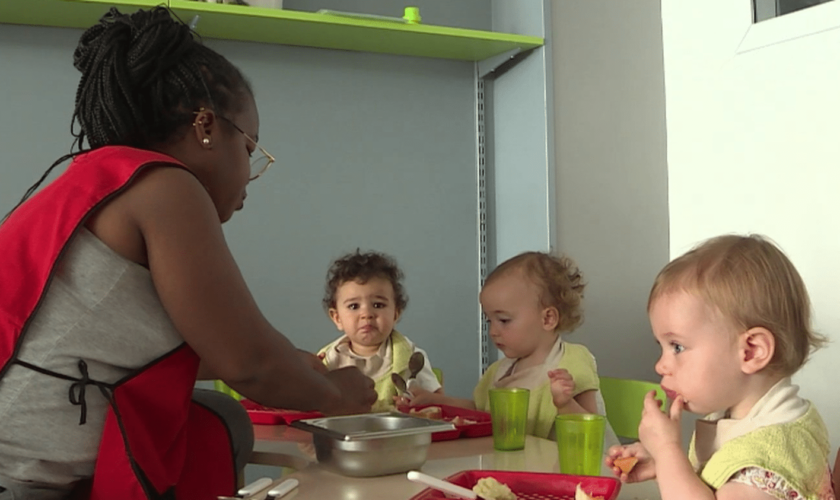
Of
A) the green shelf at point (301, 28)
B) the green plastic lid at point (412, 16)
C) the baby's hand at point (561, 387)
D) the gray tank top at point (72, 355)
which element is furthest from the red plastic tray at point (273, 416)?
the green plastic lid at point (412, 16)

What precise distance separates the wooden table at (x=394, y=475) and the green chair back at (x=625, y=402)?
1.59 ft

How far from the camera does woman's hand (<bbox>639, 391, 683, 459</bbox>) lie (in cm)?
105

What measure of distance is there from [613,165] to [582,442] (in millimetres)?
1458

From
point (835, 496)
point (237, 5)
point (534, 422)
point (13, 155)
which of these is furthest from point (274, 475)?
point (835, 496)

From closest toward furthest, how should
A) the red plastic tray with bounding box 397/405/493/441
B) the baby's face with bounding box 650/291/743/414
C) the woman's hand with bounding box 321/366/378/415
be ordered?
the baby's face with bounding box 650/291/743/414 < the woman's hand with bounding box 321/366/378/415 < the red plastic tray with bounding box 397/405/493/441

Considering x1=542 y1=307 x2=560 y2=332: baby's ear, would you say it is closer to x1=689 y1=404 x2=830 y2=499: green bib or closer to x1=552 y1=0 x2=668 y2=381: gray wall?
x1=552 y1=0 x2=668 y2=381: gray wall

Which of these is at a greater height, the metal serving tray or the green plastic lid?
the green plastic lid

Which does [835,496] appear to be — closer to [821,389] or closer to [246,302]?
[246,302]

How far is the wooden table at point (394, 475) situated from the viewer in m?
1.12

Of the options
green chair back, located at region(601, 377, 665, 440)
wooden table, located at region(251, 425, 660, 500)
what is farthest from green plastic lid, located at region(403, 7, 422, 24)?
wooden table, located at region(251, 425, 660, 500)

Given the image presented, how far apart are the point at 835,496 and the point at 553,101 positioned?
4.94ft

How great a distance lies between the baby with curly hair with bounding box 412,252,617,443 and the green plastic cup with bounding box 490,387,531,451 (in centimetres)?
43

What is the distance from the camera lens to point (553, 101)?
2.43 meters

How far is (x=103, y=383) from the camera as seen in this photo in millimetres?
1100
